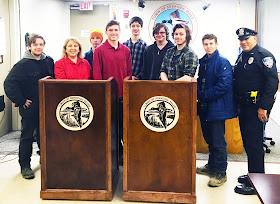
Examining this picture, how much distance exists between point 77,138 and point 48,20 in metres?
4.35

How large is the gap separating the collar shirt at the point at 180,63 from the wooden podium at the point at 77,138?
23.4 inches

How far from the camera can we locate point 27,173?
3691 mm

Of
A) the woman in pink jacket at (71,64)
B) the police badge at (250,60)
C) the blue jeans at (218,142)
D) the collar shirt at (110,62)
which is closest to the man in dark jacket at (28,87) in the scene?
the woman in pink jacket at (71,64)

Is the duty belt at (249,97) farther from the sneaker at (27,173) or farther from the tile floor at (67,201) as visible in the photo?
the sneaker at (27,173)

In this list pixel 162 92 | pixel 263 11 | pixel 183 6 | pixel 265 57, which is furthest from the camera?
pixel 183 6

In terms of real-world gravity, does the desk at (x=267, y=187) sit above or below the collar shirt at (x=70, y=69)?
below

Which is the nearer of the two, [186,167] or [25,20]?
[186,167]

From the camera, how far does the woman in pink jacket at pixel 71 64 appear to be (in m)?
3.36

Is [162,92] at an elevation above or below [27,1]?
below

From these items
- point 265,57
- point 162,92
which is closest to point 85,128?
point 162,92

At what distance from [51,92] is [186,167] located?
4.21ft

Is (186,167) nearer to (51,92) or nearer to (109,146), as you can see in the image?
(109,146)

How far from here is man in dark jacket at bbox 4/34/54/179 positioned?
357 centimetres

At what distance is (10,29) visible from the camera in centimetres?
549
